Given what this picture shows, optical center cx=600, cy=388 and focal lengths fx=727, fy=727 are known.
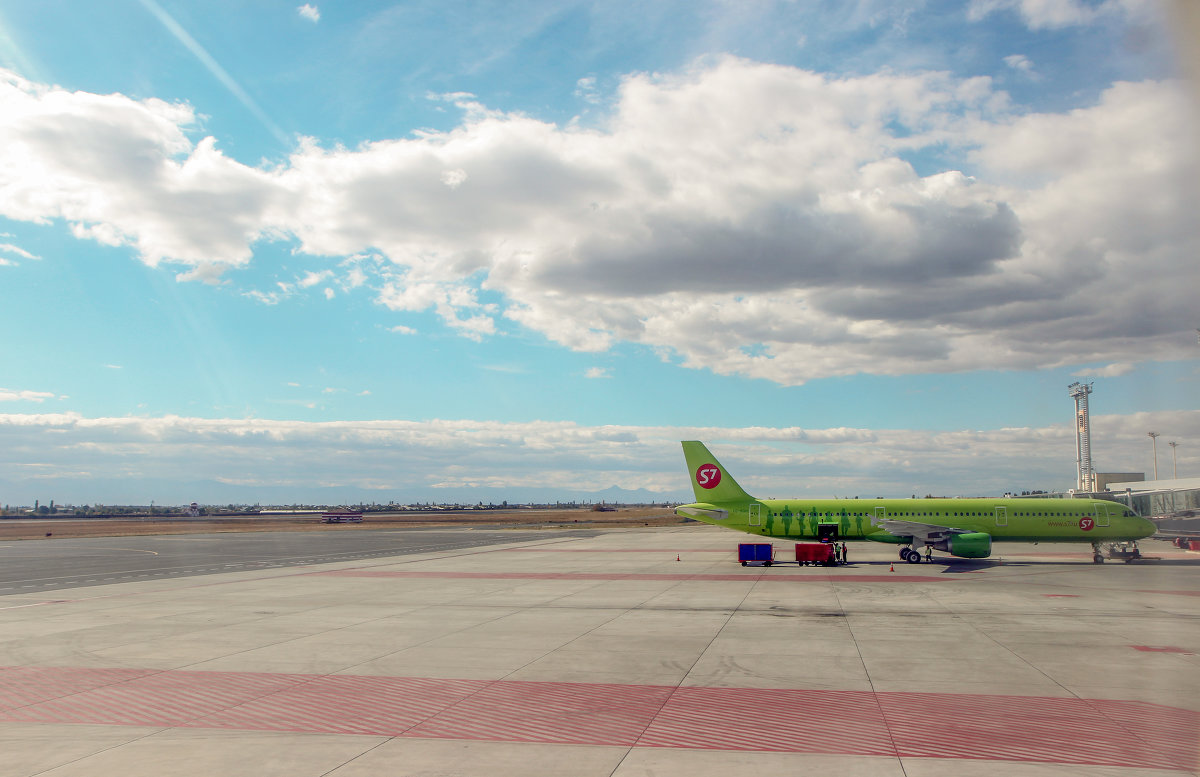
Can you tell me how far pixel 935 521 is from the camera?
1805 inches

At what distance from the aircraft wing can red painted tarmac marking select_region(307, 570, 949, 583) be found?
8470 mm

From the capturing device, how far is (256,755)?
11.0m

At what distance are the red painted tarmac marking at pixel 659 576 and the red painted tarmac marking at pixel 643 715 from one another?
69.7 feet

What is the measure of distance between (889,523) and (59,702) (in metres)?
43.0

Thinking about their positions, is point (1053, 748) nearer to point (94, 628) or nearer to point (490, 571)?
point (94, 628)

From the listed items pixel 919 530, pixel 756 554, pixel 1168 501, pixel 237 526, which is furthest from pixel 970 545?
pixel 237 526

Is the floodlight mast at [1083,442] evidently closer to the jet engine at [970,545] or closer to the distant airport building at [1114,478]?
the distant airport building at [1114,478]

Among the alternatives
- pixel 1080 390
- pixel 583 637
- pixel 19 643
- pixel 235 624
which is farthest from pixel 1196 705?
pixel 1080 390

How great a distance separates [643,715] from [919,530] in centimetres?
3727

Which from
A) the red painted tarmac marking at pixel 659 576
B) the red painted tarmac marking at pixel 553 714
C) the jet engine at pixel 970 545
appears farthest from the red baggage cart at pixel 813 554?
the red painted tarmac marking at pixel 553 714

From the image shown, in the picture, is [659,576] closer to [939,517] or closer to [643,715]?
[939,517]

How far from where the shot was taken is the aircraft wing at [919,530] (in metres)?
44.5

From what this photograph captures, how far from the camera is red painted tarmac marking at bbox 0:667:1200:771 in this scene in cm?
1130

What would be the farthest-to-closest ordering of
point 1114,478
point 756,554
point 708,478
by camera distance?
point 1114,478, point 708,478, point 756,554
